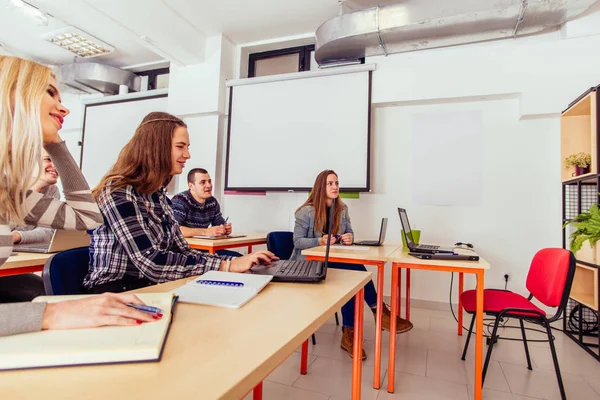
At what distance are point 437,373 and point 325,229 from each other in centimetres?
120

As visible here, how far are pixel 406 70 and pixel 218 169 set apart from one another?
2.35 metres

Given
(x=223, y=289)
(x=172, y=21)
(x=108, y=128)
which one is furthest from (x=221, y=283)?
(x=108, y=128)

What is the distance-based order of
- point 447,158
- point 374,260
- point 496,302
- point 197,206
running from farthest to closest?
1. point 447,158
2. point 197,206
3. point 496,302
4. point 374,260

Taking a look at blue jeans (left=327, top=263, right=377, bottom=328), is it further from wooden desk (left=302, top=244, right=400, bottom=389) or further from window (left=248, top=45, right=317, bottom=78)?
window (left=248, top=45, right=317, bottom=78)

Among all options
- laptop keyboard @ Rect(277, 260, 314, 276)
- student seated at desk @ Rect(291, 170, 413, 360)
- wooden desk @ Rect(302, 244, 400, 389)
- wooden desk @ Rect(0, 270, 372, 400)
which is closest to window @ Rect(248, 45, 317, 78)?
student seated at desk @ Rect(291, 170, 413, 360)

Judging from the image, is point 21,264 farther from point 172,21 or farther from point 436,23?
point 436,23

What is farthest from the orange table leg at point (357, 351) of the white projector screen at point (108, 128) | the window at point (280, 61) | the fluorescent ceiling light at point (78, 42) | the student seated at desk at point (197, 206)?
the fluorescent ceiling light at point (78, 42)

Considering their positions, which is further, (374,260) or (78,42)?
(78,42)

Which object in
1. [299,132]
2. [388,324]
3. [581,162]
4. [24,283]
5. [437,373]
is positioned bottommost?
[437,373]

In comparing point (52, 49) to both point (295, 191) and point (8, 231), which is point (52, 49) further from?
point (8, 231)

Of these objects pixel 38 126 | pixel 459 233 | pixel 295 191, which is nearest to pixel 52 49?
pixel 295 191

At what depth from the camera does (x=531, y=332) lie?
263 cm

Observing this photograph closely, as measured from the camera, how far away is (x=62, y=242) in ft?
5.01

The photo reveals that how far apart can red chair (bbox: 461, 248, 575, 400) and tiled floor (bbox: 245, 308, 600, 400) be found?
12 centimetres
